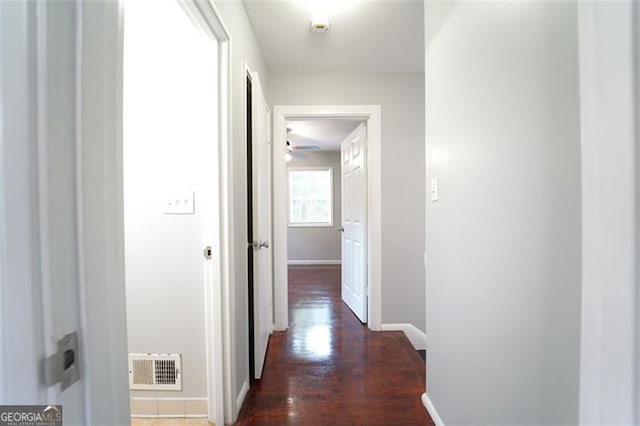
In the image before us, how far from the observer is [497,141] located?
3.40 ft

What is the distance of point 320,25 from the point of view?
6.70 ft

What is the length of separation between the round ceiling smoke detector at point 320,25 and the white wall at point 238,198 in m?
0.45

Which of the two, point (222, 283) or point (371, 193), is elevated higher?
point (371, 193)

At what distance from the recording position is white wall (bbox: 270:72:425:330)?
280 centimetres

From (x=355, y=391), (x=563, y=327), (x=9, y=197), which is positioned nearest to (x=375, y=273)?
(x=355, y=391)

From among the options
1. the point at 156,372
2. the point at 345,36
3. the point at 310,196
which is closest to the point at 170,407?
the point at 156,372

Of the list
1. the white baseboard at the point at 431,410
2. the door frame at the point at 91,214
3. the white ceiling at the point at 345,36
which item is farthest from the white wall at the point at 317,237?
the door frame at the point at 91,214

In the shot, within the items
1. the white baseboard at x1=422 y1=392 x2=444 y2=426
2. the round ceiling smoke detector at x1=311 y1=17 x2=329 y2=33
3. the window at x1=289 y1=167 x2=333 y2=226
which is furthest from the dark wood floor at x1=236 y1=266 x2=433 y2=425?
the window at x1=289 y1=167 x2=333 y2=226

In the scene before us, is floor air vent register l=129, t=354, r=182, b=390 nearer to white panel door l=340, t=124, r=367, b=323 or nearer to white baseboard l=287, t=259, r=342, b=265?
white panel door l=340, t=124, r=367, b=323

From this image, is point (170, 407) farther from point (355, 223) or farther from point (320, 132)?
point (320, 132)

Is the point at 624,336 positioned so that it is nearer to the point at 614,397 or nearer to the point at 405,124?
the point at 614,397

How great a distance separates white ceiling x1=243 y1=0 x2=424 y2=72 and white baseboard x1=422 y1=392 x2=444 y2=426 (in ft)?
7.98

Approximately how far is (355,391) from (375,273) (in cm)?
112

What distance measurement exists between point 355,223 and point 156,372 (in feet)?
7.29
